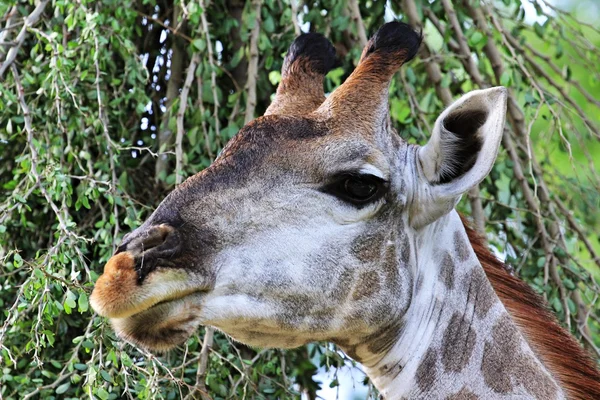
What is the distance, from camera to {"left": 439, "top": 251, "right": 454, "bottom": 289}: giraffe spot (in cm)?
319

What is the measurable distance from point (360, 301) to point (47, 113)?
1.87 metres

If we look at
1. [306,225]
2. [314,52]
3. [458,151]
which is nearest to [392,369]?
[306,225]

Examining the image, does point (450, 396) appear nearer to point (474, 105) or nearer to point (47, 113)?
point (474, 105)

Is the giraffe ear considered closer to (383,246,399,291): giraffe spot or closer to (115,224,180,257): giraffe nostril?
(383,246,399,291): giraffe spot

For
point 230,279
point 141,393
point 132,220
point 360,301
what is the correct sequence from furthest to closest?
point 132,220, point 141,393, point 360,301, point 230,279

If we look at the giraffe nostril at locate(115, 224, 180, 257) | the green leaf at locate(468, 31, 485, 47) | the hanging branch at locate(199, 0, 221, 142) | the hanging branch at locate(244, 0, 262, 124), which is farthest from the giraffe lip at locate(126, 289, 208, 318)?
the green leaf at locate(468, 31, 485, 47)

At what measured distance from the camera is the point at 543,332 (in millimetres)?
3299

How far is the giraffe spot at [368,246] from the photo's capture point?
3.00 metres

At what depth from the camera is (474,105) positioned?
9.94ft

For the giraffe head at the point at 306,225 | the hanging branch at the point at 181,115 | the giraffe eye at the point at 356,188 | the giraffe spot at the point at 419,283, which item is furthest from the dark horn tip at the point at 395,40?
the hanging branch at the point at 181,115

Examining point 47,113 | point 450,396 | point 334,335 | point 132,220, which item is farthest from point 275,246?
point 47,113

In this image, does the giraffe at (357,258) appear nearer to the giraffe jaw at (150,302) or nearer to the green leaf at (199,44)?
the giraffe jaw at (150,302)

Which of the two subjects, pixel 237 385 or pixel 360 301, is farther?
pixel 237 385

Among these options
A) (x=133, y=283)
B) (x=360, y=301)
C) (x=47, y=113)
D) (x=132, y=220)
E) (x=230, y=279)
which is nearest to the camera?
(x=133, y=283)
